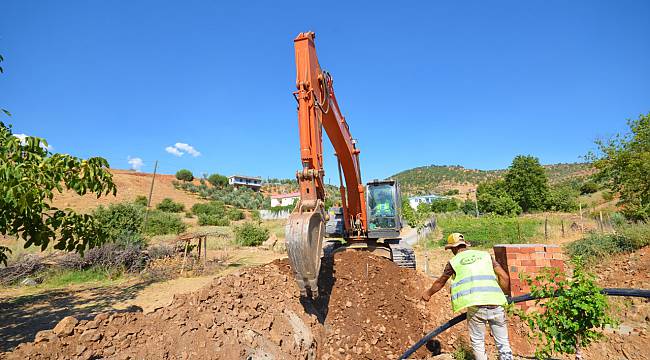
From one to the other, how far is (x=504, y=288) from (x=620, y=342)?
253 cm

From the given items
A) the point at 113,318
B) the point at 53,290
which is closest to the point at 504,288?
the point at 113,318

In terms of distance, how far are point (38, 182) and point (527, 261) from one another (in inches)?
241

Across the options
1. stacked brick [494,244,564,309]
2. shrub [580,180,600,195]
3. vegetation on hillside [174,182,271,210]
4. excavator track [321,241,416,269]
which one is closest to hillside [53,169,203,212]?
vegetation on hillside [174,182,271,210]

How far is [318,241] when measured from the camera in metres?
4.46

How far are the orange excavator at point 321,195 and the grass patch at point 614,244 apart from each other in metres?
6.46

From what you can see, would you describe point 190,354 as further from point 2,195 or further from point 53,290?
point 53,290

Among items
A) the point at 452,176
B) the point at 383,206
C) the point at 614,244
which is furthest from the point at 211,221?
the point at 452,176

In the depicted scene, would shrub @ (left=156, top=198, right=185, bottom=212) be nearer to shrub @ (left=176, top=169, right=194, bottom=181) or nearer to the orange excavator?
shrub @ (left=176, top=169, right=194, bottom=181)

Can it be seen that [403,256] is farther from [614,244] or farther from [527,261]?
[614,244]

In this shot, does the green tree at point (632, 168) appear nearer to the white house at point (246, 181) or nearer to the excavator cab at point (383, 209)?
the excavator cab at point (383, 209)

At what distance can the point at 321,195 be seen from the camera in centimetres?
486

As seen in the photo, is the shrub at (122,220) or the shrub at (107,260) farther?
the shrub at (122,220)

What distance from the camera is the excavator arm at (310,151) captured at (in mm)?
3891

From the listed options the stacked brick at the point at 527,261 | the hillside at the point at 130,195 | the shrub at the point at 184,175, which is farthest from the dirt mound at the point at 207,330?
the shrub at the point at 184,175
